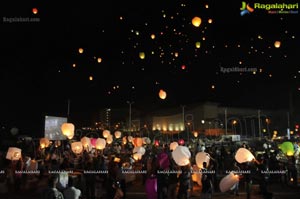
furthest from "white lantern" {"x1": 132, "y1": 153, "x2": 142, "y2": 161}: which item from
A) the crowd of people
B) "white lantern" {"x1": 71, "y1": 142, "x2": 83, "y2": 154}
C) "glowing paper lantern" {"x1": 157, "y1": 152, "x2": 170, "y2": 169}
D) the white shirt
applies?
the white shirt

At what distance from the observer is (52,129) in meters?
19.9

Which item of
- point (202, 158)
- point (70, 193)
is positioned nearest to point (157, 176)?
point (202, 158)

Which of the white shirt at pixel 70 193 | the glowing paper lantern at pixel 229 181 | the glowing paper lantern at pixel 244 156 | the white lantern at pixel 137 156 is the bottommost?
the glowing paper lantern at pixel 229 181

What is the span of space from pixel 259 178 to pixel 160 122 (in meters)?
50.6

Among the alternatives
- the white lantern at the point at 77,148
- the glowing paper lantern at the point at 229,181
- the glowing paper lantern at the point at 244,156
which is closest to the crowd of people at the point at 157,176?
the glowing paper lantern at the point at 229,181

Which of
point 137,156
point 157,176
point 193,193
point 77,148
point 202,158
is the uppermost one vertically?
point 77,148

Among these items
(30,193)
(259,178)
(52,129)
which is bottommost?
(30,193)

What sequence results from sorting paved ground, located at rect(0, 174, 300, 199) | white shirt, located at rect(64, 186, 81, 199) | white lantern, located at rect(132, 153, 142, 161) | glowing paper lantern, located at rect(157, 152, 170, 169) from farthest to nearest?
white lantern, located at rect(132, 153, 142, 161), paved ground, located at rect(0, 174, 300, 199), glowing paper lantern, located at rect(157, 152, 170, 169), white shirt, located at rect(64, 186, 81, 199)

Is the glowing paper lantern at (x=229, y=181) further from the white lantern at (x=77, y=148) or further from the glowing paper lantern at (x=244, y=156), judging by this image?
the white lantern at (x=77, y=148)

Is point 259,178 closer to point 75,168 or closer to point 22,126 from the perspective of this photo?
point 75,168

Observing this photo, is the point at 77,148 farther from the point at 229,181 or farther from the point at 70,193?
the point at 70,193

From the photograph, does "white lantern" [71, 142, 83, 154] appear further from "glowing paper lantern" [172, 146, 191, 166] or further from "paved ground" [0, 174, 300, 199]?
"glowing paper lantern" [172, 146, 191, 166]

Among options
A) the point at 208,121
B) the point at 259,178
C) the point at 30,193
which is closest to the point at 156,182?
the point at 259,178

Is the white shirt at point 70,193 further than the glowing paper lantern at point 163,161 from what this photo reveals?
No
